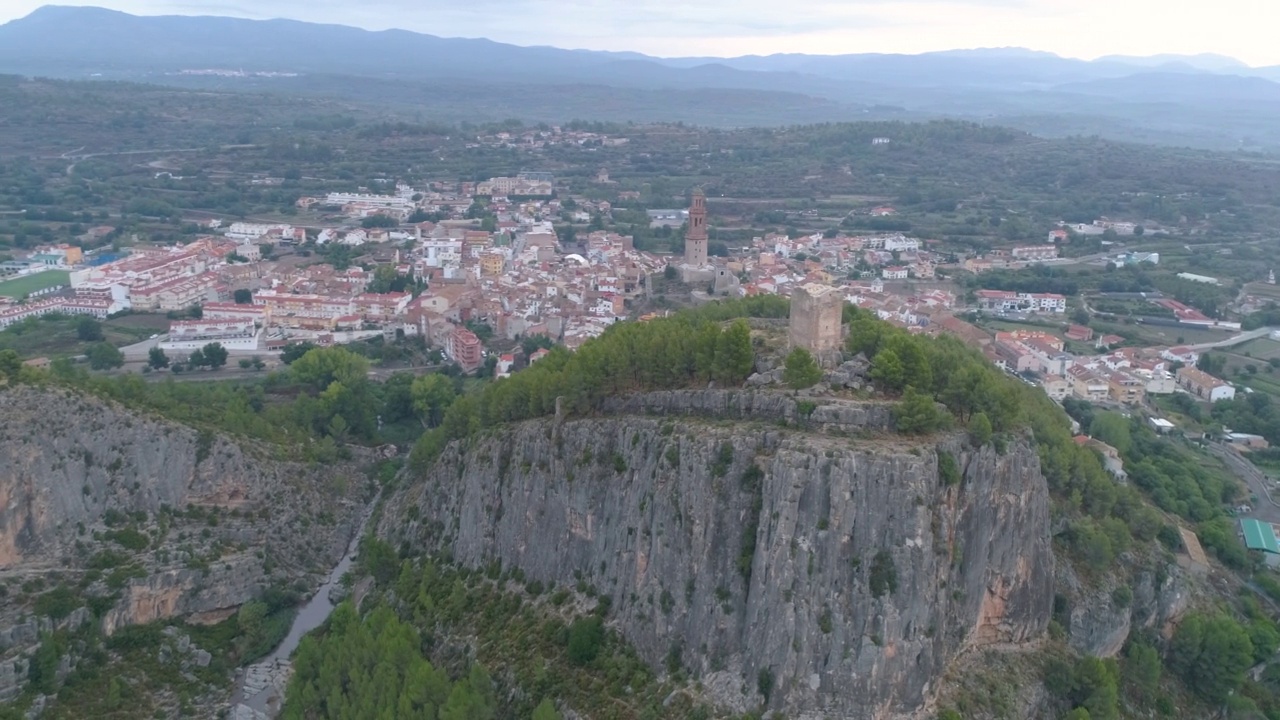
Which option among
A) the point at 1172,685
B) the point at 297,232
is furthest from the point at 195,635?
the point at 297,232

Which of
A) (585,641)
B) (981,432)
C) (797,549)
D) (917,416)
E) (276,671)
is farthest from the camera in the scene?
(276,671)

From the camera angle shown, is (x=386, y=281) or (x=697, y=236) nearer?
(x=386, y=281)

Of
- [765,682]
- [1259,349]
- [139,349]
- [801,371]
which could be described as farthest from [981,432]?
[1259,349]

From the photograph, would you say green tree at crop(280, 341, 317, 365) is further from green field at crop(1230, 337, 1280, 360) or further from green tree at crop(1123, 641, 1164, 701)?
green field at crop(1230, 337, 1280, 360)

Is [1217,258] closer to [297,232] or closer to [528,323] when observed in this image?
[528,323]

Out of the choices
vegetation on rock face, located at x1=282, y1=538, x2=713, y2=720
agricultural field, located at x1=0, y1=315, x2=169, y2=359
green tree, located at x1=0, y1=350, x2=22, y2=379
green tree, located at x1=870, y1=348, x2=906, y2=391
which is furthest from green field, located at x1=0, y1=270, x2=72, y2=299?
green tree, located at x1=870, y1=348, x2=906, y2=391

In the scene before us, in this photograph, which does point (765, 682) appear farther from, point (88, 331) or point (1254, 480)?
point (88, 331)
